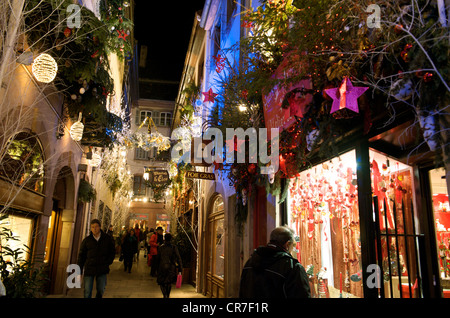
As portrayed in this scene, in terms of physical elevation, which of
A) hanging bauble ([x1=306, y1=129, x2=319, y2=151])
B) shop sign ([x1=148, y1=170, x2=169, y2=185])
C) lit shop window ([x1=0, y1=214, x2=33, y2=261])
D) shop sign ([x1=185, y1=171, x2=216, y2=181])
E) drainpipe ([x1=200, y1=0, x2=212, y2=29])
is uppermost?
drainpipe ([x1=200, y1=0, x2=212, y2=29])

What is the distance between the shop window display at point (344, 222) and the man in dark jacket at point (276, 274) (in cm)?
125

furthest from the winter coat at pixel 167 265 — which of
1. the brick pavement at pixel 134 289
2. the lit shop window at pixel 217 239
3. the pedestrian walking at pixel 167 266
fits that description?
the brick pavement at pixel 134 289

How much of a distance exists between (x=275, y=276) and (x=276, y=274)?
0.02 m

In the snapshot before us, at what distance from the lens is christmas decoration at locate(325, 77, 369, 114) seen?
12.4 ft

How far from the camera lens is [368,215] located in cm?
429

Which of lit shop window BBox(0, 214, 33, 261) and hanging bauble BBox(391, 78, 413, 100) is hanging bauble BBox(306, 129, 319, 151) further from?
lit shop window BBox(0, 214, 33, 261)

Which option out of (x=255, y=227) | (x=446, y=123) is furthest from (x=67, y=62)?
(x=446, y=123)

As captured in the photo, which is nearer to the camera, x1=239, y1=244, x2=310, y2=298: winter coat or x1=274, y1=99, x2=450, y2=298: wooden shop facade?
x1=239, y1=244, x2=310, y2=298: winter coat

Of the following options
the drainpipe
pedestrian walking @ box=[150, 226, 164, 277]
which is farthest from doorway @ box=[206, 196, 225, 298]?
the drainpipe

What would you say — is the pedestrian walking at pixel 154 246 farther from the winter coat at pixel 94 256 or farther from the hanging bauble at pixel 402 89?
the hanging bauble at pixel 402 89

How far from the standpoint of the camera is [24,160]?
684 centimetres

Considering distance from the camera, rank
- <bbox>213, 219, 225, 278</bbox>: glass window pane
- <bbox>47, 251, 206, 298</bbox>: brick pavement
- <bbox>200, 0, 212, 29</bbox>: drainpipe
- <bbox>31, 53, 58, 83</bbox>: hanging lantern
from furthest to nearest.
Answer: <bbox>200, 0, 212, 29</bbox>: drainpipe, <bbox>47, 251, 206, 298</bbox>: brick pavement, <bbox>213, 219, 225, 278</bbox>: glass window pane, <bbox>31, 53, 58, 83</bbox>: hanging lantern

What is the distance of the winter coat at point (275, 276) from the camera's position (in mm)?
3271

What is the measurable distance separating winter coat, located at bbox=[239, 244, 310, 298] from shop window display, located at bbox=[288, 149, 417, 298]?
49.6 inches
